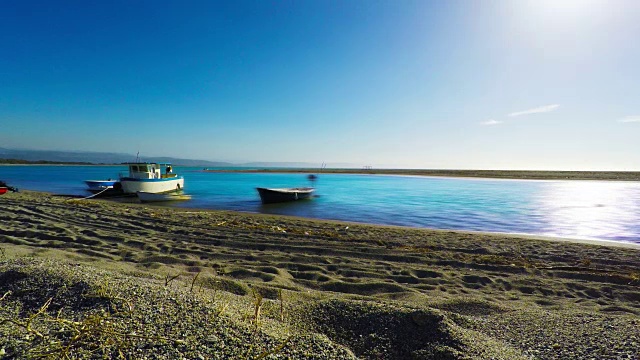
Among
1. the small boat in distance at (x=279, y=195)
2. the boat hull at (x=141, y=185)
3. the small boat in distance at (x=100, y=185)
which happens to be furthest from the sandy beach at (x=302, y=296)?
the small boat in distance at (x=100, y=185)

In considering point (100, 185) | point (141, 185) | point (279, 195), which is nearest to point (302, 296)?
point (279, 195)

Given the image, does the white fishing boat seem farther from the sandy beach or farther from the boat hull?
the sandy beach

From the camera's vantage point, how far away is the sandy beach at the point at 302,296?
2.38 m

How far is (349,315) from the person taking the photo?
329cm

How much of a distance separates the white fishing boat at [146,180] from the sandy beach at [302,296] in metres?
14.1

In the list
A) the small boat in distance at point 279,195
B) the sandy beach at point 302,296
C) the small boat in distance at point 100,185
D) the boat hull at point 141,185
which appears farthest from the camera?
the small boat in distance at point 100,185

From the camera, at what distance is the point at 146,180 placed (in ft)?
76.1

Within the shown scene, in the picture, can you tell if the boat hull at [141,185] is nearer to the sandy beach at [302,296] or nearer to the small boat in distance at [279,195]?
the small boat in distance at [279,195]

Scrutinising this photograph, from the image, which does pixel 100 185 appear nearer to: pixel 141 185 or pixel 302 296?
pixel 141 185

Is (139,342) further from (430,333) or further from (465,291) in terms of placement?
(465,291)

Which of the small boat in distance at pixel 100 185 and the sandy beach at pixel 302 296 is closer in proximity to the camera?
the sandy beach at pixel 302 296

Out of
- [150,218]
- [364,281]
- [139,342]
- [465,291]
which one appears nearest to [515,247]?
[465,291]

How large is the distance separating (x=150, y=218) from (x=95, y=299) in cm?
1022

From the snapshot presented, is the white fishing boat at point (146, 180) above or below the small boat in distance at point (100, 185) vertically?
above
